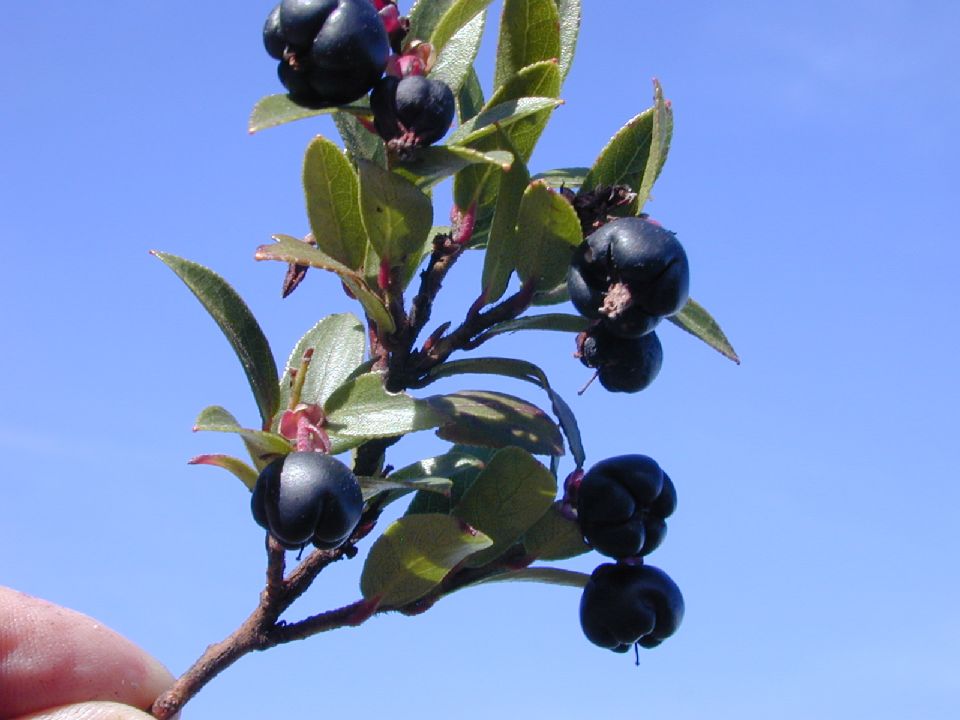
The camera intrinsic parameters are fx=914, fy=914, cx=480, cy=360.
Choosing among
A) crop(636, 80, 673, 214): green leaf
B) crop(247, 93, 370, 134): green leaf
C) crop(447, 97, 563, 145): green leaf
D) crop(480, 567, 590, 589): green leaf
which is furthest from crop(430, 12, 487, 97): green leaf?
crop(480, 567, 590, 589): green leaf

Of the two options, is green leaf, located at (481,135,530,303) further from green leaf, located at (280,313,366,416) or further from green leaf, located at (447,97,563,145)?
green leaf, located at (280,313,366,416)

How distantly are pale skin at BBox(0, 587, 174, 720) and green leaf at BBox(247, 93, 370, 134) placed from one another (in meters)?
2.13

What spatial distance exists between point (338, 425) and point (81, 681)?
2.02m

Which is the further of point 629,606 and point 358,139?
point 629,606

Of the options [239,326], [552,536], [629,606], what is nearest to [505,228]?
[239,326]

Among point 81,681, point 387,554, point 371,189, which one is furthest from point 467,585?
point 81,681

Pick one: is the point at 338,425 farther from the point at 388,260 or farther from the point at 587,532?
the point at 587,532

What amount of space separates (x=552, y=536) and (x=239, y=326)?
770mm

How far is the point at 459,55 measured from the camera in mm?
1736

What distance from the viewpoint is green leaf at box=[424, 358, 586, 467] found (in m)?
1.76

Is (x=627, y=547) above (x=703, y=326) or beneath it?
beneath

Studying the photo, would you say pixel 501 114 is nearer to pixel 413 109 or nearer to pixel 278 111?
pixel 413 109

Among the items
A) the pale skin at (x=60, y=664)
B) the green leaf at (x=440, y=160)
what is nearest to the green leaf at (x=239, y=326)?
the green leaf at (x=440, y=160)

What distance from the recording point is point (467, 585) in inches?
74.5
